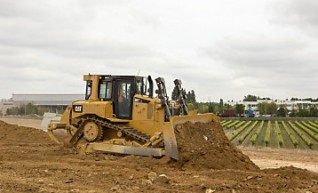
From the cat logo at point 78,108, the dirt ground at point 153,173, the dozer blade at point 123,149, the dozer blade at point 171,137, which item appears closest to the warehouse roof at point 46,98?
the cat logo at point 78,108

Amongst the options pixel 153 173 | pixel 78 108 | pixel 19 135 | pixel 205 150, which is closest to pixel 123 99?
pixel 78 108

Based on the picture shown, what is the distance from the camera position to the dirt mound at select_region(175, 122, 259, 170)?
39.4 ft

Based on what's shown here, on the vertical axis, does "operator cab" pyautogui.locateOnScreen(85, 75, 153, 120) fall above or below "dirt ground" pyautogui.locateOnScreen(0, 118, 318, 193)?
above

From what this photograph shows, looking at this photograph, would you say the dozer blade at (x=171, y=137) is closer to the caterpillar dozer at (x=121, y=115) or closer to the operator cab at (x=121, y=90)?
the caterpillar dozer at (x=121, y=115)

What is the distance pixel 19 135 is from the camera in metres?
20.7

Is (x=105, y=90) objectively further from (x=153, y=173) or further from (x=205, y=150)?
(x=153, y=173)

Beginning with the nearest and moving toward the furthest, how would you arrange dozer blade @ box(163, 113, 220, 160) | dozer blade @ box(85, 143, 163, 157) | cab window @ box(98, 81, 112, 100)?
dozer blade @ box(163, 113, 220, 160)
dozer blade @ box(85, 143, 163, 157)
cab window @ box(98, 81, 112, 100)

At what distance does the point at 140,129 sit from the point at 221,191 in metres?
5.96

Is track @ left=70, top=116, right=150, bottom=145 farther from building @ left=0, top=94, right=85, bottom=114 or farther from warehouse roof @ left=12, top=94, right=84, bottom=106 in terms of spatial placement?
warehouse roof @ left=12, top=94, right=84, bottom=106

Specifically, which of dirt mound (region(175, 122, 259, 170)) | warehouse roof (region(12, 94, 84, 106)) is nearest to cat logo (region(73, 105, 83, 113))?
dirt mound (region(175, 122, 259, 170))

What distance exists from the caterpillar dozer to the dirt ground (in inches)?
18.9

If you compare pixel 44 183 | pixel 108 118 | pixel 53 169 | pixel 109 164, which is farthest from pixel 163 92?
pixel 44 183

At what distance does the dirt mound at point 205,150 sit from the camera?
12.0m

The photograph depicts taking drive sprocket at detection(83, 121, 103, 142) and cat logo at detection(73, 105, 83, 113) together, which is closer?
drive sprocket at detection(83, 121, 103, 142)
